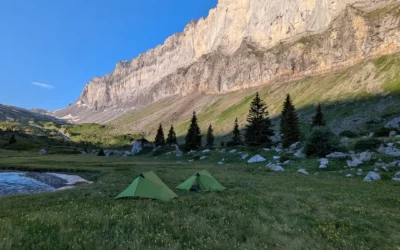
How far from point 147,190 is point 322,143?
104ft

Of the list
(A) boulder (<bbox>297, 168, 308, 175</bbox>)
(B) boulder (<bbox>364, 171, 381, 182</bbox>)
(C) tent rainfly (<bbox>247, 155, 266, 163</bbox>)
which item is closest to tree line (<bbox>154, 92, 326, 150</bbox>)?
(C) tent rainfly (<bbox>247, 155, 266, 163</bbox>)

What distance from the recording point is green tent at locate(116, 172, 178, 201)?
59.4ft

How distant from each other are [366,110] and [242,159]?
85.1m

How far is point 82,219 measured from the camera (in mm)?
12023

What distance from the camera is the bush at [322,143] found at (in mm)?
39656

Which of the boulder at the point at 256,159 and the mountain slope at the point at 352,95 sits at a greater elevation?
the mountain slope at the point at 352,95

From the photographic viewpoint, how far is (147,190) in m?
18.3

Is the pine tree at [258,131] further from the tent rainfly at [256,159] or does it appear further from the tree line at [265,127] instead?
the tent rainfly at [256,159]

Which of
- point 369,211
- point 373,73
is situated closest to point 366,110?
point 373,73

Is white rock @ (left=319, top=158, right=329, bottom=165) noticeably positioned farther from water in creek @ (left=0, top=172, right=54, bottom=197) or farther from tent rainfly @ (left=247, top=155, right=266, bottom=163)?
water in creek @ (left=0, top=172, right=54, bottom=197)

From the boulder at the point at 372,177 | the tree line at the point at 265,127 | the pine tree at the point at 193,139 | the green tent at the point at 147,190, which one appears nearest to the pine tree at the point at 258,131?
the tree line at the point at 265,127

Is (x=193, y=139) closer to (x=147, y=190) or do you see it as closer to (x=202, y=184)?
(x=202, y=184)

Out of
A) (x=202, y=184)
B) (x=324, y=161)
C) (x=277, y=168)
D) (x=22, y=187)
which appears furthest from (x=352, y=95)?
(x=22, y=187)

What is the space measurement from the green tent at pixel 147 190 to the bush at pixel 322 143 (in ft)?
97.5
